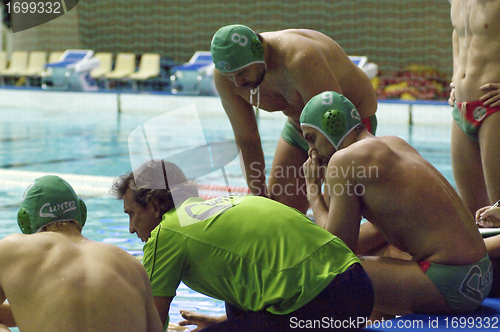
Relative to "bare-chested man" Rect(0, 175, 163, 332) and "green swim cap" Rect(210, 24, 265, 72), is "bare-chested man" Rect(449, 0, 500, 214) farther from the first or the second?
"bare-chested man" Rect(0, 175, 163, 332)

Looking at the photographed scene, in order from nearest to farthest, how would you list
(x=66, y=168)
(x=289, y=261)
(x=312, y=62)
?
(x=289, y=261), (x=312, y=62), (x=66, y=168)

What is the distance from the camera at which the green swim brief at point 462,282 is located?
2.17 metres

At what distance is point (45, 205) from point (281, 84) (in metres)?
1.47

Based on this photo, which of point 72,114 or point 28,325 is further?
point 72,114

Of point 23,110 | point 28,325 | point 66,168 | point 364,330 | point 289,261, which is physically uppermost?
point 289,261

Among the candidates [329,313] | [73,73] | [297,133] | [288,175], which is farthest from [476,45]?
[73,73]

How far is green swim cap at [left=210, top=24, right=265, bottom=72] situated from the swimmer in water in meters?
0.96

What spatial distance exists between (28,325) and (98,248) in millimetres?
303

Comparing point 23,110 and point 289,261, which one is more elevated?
point 289,261

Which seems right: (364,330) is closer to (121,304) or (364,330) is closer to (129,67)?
(121,304)

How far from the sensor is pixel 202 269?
1956 mm

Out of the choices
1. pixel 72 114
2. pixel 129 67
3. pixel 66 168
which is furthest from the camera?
pixel 129 67

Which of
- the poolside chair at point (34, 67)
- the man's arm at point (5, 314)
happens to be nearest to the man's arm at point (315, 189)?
the man's arm at point (5, 314)

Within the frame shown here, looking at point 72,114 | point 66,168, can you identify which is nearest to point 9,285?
point 66,168
